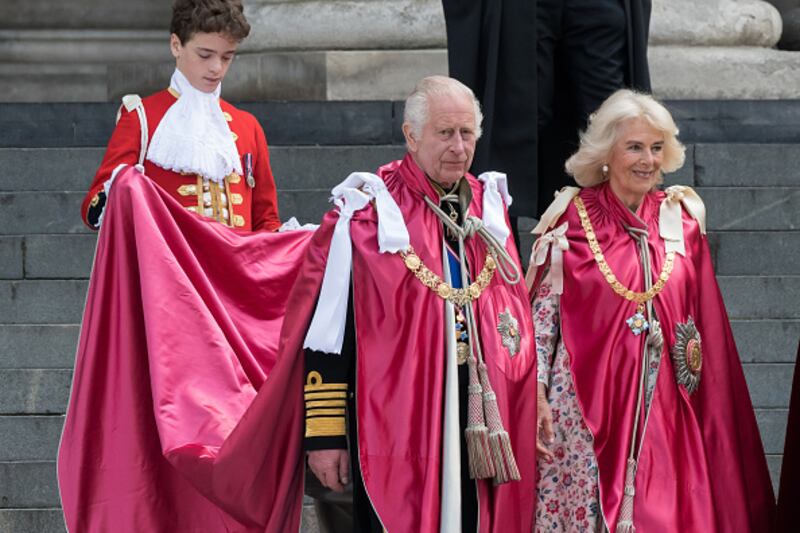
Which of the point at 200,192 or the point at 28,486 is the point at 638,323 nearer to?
the point at 200,192

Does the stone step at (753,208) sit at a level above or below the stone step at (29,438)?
above

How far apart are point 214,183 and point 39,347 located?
1502 mm

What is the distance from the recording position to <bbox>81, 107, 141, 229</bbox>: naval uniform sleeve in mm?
6957

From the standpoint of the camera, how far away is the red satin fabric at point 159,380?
646 cm

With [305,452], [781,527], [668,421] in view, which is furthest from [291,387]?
[781,527]

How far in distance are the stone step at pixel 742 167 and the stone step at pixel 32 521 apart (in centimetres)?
378

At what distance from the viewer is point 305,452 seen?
6184 mm

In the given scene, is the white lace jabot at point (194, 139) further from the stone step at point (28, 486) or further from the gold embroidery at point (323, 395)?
the gold embroidery at point (323, 395)

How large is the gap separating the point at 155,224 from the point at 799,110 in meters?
5.03

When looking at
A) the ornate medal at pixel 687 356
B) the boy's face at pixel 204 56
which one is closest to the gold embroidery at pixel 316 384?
the ornate medal at pixel 687 356

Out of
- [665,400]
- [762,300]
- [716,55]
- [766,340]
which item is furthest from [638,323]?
[716,55]

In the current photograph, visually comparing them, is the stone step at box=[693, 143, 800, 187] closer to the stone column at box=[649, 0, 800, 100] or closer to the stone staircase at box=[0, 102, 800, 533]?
the stone staircase at box=[0, 102, 800, 533]

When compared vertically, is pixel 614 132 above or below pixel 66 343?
above

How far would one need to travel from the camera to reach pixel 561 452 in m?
6.59
